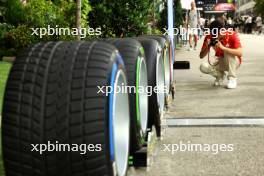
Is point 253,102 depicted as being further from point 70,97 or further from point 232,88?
point 70,97

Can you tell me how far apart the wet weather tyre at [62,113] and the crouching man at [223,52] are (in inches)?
293

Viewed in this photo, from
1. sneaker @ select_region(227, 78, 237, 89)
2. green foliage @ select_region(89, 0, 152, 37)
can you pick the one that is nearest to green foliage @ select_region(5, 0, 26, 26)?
green foliage @ select_region(89, 0, 152, 37)

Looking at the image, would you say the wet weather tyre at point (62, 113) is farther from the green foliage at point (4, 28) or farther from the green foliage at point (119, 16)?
the green foliage at point (4, 28)

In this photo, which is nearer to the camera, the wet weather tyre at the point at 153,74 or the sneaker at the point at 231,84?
the wet weather tyre at the point at 153,74

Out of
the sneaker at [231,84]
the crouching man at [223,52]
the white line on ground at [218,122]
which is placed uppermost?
the crouching man at [223,52]

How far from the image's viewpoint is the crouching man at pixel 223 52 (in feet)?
34.3

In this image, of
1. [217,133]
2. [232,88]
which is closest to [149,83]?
[217,133]

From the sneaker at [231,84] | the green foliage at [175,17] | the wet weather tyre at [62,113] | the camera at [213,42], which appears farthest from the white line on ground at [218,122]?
the green foliage at [175,17]

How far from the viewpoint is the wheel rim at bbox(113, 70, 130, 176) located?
10.9 ft

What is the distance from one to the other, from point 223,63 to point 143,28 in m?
3.74

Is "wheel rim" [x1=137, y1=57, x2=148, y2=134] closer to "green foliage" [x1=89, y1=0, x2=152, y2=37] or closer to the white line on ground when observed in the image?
the white line on ground

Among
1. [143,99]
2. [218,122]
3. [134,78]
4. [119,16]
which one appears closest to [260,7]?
[119,16]

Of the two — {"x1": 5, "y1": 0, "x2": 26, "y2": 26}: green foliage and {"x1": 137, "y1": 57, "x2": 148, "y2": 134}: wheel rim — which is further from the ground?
{"x1": 5, "y1": 0, "x2": 26, "y2": 26}: green foliage

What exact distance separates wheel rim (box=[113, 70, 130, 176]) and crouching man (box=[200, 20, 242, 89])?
693cm
